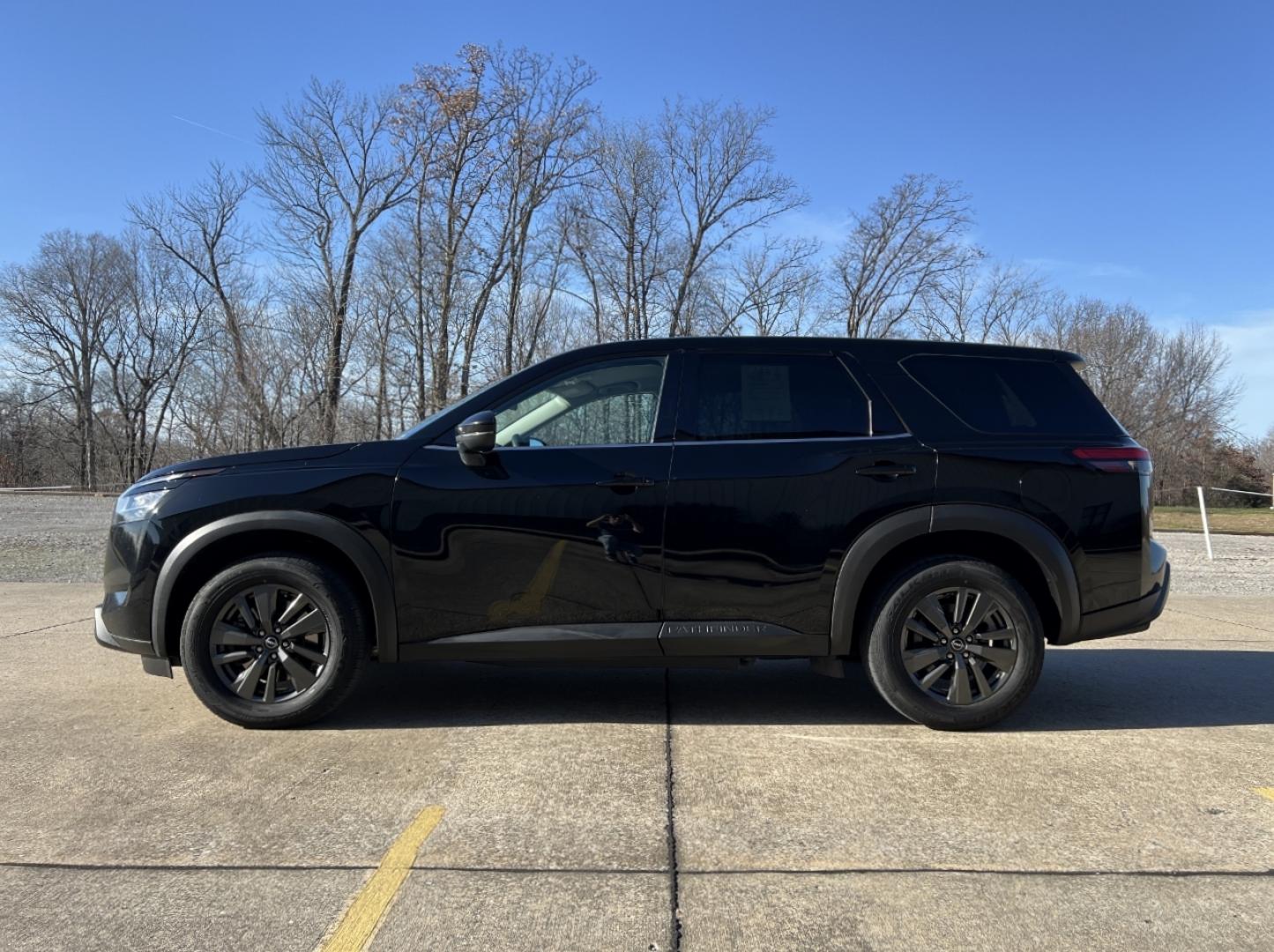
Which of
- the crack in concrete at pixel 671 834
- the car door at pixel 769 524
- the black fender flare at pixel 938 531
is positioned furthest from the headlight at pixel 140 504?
the black fender flare at pixel 938 531

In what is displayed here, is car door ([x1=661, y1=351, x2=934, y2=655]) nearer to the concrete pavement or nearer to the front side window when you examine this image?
the front side window

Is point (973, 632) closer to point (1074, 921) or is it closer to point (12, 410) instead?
point (1074, 921)

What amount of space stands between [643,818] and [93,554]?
12.9m

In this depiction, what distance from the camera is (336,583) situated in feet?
13.7

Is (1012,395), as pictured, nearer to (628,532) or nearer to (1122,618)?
(1122,618)

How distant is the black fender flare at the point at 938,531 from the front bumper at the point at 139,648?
3197mm

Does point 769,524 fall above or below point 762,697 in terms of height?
above

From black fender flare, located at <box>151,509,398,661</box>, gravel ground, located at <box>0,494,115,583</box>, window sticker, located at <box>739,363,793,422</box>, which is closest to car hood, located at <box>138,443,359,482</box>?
black fender flare, located at <box>151,509,398,661</box>

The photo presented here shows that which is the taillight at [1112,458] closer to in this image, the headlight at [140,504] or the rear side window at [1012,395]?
the rear side window at [1012,395]

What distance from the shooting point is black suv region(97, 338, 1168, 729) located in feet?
13.6

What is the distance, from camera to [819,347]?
4.50 m

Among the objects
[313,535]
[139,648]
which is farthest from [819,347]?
[139,648]

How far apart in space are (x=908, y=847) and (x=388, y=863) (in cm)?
173

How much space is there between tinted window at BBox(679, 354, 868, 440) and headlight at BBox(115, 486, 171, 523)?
2.51m
